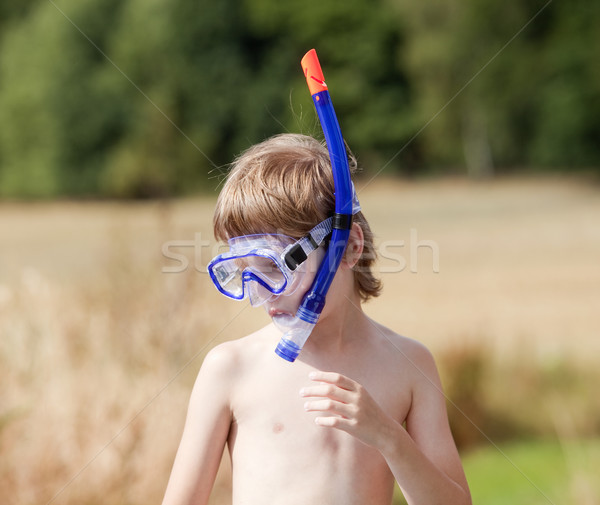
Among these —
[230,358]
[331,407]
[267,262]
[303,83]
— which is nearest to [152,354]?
[230,358]

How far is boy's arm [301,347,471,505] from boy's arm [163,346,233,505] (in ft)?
0.79

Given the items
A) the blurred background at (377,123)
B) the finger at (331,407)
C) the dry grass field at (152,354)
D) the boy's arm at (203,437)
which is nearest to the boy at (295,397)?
the boy's arm at (203,437)

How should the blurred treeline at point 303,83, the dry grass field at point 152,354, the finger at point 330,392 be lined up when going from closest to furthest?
the finger at point 330,392, the dry grass field at point 152,354, the blurred treeline at point 303,83

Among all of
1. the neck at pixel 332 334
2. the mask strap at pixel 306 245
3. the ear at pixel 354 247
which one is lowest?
the neck at pixel 332 334

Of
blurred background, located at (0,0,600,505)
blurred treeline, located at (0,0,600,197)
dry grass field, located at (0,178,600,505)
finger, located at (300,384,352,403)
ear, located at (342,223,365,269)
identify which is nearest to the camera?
finger, located at (300,384,352,403)

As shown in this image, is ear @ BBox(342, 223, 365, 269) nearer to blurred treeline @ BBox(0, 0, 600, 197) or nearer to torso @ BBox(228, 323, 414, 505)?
torso @ BBox(228, 323, 414, 505)

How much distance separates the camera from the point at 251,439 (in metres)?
1.40

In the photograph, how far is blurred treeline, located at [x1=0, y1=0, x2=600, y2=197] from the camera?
12.0 metres

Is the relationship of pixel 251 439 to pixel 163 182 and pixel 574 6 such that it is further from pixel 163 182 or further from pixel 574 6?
pixel 574 6

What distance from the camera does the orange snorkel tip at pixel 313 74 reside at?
1.32 m

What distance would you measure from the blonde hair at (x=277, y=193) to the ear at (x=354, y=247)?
0.07 m

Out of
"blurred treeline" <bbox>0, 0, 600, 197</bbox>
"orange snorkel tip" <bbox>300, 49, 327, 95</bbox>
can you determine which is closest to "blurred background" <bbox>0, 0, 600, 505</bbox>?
"blurred treeline" <bbox>0, 0, 600, 197</bbox>

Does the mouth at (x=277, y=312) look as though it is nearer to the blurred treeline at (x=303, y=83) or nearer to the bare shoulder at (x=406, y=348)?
the bare shoulder at (x=406, y=348)

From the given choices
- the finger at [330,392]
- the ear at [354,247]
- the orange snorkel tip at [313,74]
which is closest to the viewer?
the finger at [330,392]
